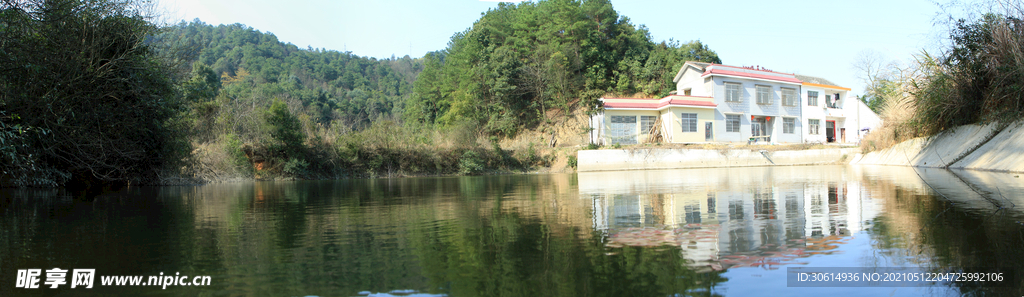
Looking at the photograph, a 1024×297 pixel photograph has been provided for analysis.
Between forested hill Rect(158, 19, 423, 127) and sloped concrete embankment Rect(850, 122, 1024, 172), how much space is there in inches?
2153

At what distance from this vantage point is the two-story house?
40000mm

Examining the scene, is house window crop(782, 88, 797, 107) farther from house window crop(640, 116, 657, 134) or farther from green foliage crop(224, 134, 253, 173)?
green foliage crop(224, 134, 253, 173)

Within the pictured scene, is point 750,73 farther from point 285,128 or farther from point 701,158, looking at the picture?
point 285,128

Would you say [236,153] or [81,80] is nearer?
[81,80]

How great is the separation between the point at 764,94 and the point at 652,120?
10.7 m

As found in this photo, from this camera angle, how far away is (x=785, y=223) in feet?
22.9

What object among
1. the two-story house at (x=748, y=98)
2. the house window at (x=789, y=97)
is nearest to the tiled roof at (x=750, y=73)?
the two-story house at (x=748, y=98)

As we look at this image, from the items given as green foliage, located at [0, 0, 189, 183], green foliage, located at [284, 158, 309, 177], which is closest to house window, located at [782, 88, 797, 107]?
green foliage, located at [284, 158, 309, 177]

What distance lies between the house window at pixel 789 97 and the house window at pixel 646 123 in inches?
501

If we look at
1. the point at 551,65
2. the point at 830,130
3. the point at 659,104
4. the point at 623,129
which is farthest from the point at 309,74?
the point at 830,130

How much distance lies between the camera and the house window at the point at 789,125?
43225 mm

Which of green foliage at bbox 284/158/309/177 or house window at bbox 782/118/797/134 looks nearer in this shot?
green foliage at bbox 284/158/309/177

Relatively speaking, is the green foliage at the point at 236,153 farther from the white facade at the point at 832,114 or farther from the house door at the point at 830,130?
the house door at the point at 830,130

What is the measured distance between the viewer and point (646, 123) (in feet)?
127
